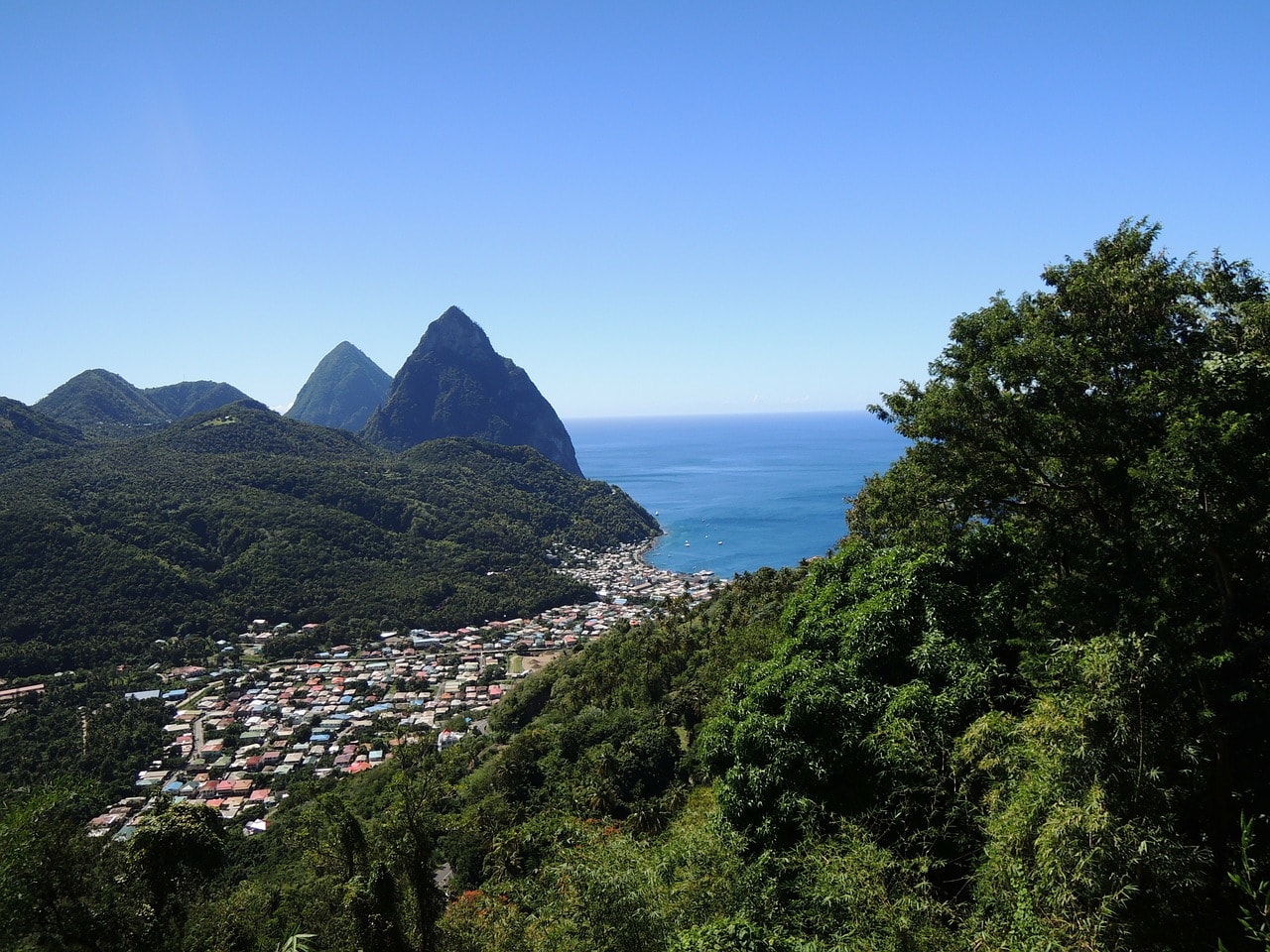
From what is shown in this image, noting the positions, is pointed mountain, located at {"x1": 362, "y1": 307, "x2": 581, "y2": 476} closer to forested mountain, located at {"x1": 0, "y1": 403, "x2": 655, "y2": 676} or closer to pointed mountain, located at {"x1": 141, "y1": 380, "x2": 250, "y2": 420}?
forested mountain, located at {"x1": 0, "y1": 403, "x2": 655, "y2": 676}

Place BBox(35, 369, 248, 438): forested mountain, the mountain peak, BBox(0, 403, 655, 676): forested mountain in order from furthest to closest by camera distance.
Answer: the mountain peak
BBox(35, 369, 248, 438): forested mountain
BBox(0, 403, 655, 676): forested mountain

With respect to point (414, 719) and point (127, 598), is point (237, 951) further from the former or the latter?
point (127, 598)

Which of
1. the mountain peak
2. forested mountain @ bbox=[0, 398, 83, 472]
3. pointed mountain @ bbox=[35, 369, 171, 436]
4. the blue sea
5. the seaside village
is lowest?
the seaside village

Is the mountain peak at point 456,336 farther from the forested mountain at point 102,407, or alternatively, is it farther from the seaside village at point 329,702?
the seaside village at point 329,702

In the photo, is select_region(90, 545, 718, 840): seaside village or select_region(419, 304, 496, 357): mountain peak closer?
select_region(90, 545, 718, 840): seaside village

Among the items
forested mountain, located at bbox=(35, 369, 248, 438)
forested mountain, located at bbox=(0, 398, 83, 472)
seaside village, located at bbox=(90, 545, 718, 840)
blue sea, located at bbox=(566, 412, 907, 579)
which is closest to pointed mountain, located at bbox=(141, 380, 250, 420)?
forested mountain, located at bbox=(35, 369, 248, 438)

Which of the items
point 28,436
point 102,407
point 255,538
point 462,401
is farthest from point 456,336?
point 255,538
